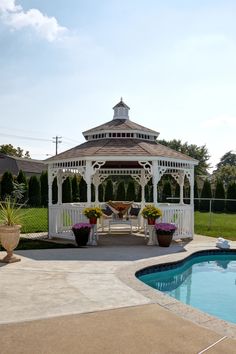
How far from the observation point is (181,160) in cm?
1312

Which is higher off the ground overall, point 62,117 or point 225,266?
point 62,117

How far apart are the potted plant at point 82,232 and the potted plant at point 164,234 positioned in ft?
6.59

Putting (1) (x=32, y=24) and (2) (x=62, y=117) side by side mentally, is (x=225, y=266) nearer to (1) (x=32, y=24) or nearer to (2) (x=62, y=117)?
(1) (x=32, y=24)

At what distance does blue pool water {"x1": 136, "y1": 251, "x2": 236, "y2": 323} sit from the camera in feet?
22.9

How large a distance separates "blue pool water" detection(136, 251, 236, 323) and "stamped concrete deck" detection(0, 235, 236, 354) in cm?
60

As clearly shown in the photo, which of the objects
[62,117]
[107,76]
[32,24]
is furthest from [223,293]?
[62,117]

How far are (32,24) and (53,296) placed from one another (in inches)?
299

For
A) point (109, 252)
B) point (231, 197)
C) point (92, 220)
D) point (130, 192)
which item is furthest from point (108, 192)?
point (109, 252)

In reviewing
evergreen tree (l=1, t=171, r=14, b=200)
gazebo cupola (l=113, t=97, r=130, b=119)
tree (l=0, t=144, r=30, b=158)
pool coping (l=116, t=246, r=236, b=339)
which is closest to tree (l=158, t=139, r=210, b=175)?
tree (l=0, t=144, r=30, b=158)

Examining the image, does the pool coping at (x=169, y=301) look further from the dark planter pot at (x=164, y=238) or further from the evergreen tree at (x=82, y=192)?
the evergreen tree at (x=82, y=192)

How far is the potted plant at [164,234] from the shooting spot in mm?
11344

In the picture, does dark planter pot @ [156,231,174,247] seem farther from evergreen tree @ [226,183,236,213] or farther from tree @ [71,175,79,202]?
tree @ [71,175,79,202]

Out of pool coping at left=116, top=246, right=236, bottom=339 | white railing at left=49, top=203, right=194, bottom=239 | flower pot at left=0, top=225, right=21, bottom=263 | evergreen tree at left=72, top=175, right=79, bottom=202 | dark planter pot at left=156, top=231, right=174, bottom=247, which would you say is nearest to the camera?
pool coping at left=116, top=246, right=236, bottom=339

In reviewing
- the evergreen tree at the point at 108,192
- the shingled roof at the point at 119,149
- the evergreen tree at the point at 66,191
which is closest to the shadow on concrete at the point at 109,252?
the shingled roof at the point at 119,149
